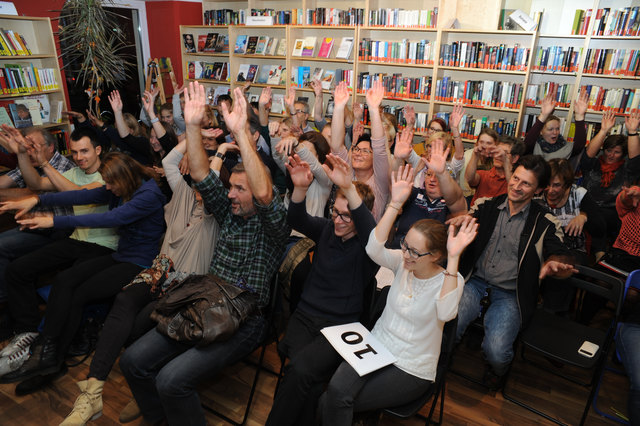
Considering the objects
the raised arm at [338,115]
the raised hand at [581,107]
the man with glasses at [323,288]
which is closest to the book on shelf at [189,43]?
the raised arm at [338,115]

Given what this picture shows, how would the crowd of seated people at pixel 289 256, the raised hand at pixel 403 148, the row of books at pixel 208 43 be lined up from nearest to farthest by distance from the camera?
the crowd of seated people at pixel 289 256 → the raised hand at pixel 403 148 → the row of books at pixel 208 43

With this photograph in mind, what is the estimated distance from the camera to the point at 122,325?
7.86 feet

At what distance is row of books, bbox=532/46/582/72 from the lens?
16.7 feet

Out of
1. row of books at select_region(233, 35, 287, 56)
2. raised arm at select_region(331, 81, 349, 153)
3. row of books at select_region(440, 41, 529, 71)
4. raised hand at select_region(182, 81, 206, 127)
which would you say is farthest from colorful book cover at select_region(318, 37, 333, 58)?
raised hand at select_region(182, 81, 206, 127)

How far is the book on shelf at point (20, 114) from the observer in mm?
5230

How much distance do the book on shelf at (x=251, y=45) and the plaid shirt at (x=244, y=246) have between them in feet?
16.8

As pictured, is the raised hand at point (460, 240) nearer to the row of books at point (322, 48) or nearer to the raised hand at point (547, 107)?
the raised hand at point (547, 107)

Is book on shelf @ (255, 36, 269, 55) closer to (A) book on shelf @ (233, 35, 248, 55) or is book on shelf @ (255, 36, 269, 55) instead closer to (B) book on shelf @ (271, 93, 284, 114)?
(A) book on shelf @ (233, 35, 248, 55)

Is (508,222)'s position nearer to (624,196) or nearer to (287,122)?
(624,196)

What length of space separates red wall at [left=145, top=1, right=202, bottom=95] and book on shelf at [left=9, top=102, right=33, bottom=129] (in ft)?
8.45

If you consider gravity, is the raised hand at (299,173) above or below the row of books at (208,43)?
below

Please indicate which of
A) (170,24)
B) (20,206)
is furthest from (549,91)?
(170,24)

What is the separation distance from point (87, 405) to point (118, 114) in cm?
321

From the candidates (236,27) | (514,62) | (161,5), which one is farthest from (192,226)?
(161,5)
